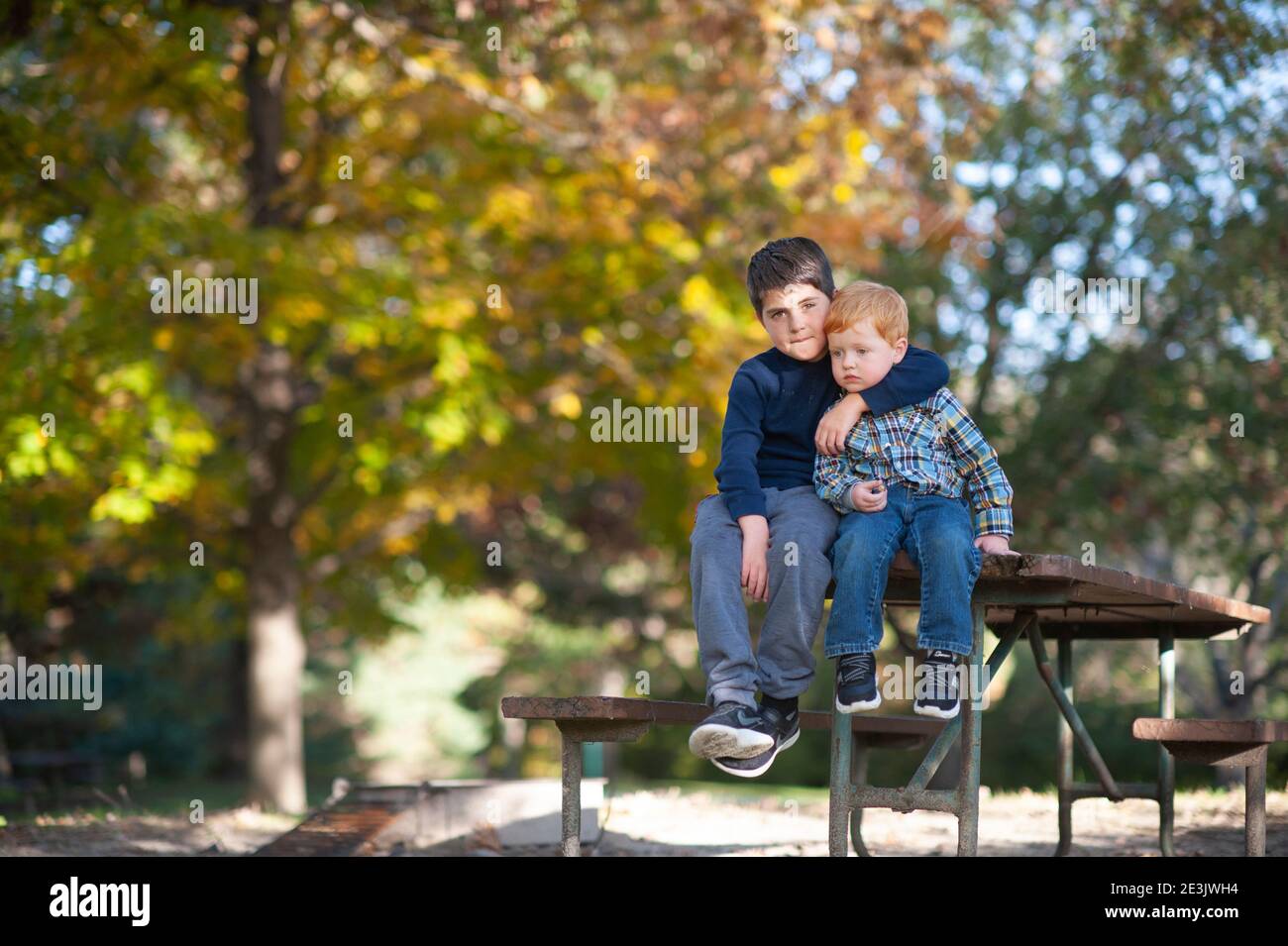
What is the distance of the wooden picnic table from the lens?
397 cm

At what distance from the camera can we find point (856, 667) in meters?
4.02

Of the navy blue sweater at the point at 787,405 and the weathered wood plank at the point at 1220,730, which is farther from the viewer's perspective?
the navy blue sweater at the point at 787,405

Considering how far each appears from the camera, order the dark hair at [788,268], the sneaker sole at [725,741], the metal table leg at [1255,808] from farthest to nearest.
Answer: the dark hair at [788,268], the metal table leg at [1255,808], the sneaker sole at [725,741]

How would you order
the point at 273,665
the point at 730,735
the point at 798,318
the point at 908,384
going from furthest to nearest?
the point at 273,665 → the point at 798,318 → the point at 908,384 → the point at 730,735

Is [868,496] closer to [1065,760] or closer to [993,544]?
[993,544]

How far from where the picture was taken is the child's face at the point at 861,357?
4.28 metres

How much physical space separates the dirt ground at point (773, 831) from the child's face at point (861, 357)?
231 centimetres

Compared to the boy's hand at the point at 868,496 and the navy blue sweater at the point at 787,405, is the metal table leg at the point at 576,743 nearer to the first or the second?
the navy blue sweater at the point at 787,405

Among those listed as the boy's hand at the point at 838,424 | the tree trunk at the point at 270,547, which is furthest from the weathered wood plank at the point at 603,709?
the tree trunk at the point at 270,547

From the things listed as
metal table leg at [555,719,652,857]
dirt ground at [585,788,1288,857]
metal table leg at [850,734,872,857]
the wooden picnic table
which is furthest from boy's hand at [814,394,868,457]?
dirt ground at [585,788,1288,857]

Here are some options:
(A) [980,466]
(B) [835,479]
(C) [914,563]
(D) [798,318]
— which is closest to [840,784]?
(C) [914,563]

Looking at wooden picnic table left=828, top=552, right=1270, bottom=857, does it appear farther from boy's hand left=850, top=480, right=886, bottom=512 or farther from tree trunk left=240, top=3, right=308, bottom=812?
tree trunk left=240, top=3, right=308, bottom=812

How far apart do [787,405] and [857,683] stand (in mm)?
948
